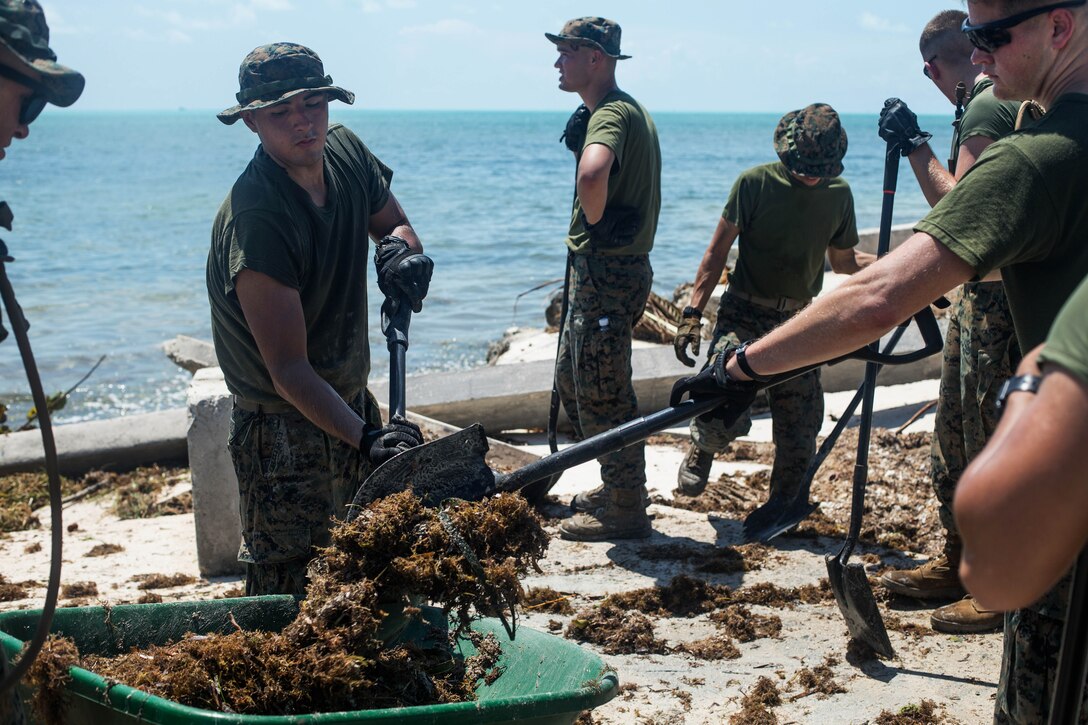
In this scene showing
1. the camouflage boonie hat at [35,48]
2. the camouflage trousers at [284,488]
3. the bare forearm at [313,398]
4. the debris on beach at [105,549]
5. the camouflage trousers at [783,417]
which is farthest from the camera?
the camouflage trousers at [783,417]

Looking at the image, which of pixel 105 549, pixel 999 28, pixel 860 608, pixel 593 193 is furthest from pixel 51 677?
pixel 593 193

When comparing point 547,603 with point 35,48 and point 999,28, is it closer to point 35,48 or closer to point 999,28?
point 999,28

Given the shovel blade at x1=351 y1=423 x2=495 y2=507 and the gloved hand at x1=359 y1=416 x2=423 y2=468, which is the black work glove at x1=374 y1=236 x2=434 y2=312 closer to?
the gloved hand at x1=359 y1=416 x2=423 y2=468

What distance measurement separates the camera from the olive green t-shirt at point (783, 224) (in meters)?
5.36

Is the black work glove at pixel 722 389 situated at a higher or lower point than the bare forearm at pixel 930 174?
lower

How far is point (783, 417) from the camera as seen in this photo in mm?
5480

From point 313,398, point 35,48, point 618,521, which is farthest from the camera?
point 618,521

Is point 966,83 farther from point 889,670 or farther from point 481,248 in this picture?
point 481,248

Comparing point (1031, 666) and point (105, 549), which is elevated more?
point (1031, 666)

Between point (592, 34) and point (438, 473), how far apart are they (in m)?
3.24

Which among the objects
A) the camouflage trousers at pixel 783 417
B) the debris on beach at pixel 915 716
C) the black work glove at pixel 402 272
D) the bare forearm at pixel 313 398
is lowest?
the debris on beach at pixel 915 716

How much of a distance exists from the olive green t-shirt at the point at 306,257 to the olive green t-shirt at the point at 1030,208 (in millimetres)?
1907

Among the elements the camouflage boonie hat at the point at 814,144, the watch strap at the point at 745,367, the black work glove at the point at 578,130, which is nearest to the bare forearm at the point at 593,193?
the black work glove at the point at 578,130

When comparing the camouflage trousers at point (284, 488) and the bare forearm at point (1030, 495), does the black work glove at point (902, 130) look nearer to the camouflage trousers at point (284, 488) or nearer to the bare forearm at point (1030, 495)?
the camouflage trousers at point (284, 488)
